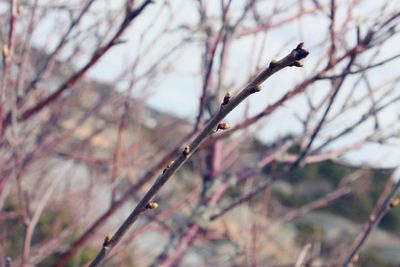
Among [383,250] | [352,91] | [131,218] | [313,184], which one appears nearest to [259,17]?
[352,91]

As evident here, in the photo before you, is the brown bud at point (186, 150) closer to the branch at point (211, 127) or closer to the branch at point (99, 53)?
the branch at point (211, 127)

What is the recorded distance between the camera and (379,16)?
1541mm

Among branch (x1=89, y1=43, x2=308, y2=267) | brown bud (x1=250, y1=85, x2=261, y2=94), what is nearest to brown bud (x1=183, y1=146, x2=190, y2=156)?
branch (x1=89, y1=43, x2=308, y2=267)

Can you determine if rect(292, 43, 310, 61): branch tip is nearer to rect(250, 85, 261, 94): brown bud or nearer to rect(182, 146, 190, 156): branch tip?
rect(250, 85, 261, 94): brown bud

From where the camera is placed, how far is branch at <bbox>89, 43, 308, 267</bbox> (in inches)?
22.8

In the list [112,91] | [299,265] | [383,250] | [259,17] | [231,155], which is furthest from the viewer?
[383,250]

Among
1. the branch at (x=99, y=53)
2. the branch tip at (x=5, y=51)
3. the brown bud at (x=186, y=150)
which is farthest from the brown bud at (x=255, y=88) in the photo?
the branch tip at (x=5, y=51)

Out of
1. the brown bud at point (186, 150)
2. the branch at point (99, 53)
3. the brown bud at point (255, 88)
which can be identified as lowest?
the brown bud at point (255, 88)

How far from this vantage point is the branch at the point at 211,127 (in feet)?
1.90

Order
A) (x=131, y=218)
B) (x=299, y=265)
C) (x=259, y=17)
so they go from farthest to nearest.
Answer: (x=259, y=17)
(x=299, y=265)
(x=131, y=218)

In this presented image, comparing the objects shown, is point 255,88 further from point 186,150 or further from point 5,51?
point 5,51

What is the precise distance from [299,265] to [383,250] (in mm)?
20508

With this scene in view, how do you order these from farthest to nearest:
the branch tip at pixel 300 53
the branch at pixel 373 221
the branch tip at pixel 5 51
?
1. the branch tip at pixel 5 51
2. the branch at pixel 373 221
3. the branch tip at pixel 300 53

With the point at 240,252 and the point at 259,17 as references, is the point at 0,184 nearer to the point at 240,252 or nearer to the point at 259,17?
the point at 240,252
